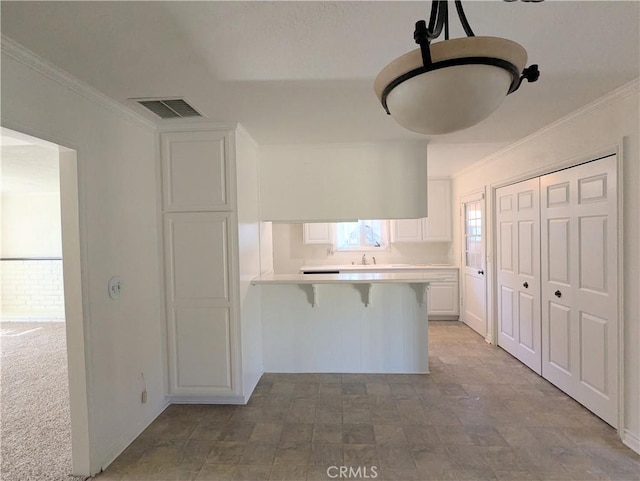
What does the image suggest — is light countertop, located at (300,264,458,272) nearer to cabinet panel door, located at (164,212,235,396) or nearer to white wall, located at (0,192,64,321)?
cabinet panel door, located at (164,212,235,396)

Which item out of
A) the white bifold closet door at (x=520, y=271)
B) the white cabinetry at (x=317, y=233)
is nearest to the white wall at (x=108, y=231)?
the white cabinetry at (x=317, y=233)

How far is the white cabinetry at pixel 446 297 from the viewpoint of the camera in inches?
205

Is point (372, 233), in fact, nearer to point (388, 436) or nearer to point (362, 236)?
point (362, 236)

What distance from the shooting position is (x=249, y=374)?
9.68 ft

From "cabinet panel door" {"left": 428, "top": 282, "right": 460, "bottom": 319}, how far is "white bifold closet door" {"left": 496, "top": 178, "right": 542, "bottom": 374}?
3.98 ft

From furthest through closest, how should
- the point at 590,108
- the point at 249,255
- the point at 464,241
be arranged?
the point at 464,241 < the point at 249,255 < the point at 590,108

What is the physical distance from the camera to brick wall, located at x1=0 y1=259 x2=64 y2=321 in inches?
225

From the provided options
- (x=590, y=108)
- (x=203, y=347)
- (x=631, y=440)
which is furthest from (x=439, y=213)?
(x=203, y=347)

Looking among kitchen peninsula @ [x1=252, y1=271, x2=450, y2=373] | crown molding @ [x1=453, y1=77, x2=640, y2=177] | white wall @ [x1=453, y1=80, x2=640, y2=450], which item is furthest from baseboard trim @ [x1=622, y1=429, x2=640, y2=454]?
crown molding @ [x1=453, y1=77, x2=640, y2=177]

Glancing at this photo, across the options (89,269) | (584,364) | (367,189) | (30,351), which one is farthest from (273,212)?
(30,351)

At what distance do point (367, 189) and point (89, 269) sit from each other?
8.14 ft

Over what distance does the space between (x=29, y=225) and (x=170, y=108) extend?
18.1ft

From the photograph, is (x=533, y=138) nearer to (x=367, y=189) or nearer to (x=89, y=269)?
(x=367, y=189)

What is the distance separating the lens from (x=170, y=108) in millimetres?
2316
